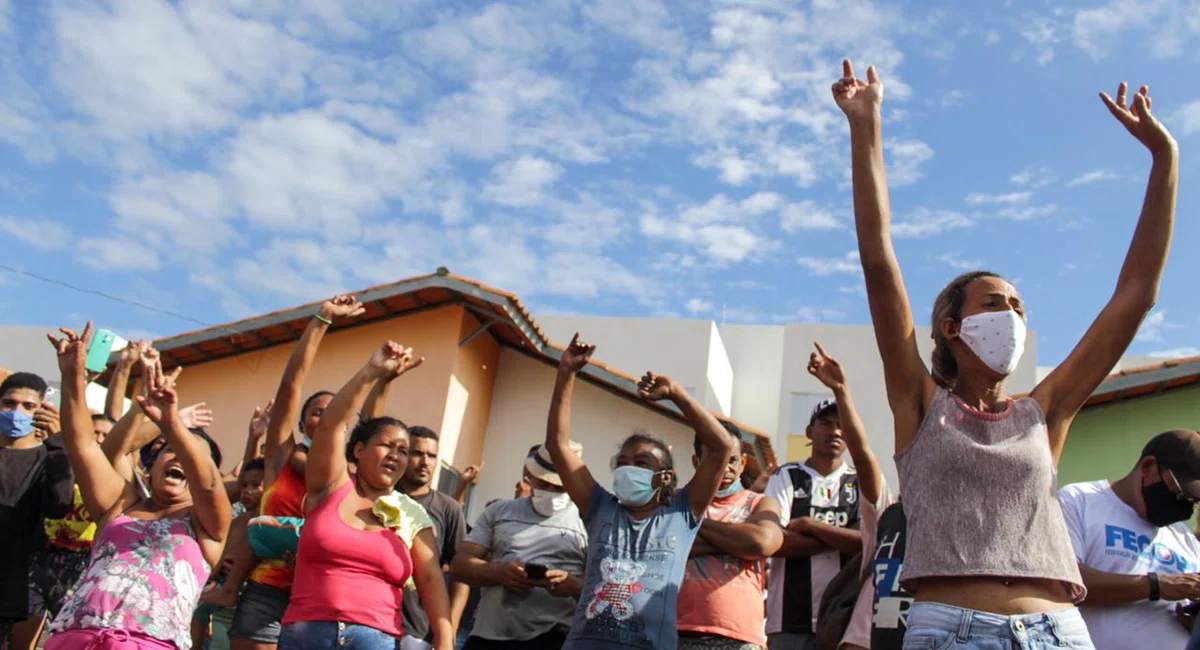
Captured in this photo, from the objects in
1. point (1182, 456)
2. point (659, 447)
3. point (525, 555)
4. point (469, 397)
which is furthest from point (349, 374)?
point (1182, 456)

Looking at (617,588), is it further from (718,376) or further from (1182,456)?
(718,376)

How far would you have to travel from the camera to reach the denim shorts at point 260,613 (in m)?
5.25

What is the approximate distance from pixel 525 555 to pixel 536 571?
0.31m

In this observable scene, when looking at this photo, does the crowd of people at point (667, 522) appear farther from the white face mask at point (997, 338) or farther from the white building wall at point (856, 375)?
the white building wall at point (856, 375)

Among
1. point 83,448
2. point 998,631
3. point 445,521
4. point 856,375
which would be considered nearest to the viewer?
point 998,631

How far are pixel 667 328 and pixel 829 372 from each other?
992 inches

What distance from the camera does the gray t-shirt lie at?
558 centimetres

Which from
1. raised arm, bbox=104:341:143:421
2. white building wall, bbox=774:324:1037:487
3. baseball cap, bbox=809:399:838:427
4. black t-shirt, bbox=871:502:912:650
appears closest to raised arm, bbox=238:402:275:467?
raised arm, bbox=104:341:143:421

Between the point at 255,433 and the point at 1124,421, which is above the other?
the point at 1124,421

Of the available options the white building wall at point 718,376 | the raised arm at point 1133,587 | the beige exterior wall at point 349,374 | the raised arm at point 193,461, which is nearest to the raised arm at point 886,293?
the raised arm at point 1133,587

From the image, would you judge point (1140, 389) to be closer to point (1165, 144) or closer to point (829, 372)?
point (829, 372)

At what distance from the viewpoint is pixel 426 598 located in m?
5.10

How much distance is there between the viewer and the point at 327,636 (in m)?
4.50

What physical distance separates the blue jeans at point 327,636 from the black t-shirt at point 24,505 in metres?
2.01
